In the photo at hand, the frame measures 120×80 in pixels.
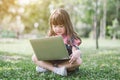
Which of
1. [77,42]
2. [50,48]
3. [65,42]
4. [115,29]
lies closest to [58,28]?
[65,42]

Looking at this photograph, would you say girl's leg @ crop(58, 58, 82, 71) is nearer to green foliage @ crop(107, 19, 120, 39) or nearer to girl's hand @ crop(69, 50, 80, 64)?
girl's hand @ crop(69, 50, 80, 64)

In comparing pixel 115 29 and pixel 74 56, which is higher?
pixel 74 56

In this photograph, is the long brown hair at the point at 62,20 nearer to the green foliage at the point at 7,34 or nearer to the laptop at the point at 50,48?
the laptop at the point at 50,48

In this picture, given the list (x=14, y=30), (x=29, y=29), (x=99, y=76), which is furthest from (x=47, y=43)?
(x=29, y=29)

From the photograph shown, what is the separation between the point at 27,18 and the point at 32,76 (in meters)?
47.5

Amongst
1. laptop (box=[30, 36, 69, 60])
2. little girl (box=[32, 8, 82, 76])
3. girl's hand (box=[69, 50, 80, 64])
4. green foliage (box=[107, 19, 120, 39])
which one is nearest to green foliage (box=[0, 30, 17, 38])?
green foliage (box=[107, 19, 120, 39])

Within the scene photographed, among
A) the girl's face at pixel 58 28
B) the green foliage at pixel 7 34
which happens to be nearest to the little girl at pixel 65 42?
the girl's face at pixel 58 28

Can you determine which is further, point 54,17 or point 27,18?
point 27,18

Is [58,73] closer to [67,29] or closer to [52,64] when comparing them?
[52,64]

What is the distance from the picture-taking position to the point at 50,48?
645 cm

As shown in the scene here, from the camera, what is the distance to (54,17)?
6.75 meters

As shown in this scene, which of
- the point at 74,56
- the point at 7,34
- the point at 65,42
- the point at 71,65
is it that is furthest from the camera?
the point at 7,34

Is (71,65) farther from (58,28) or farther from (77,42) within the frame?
(58,28)

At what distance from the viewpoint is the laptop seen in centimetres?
632
